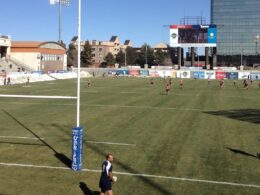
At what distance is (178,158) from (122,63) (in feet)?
586

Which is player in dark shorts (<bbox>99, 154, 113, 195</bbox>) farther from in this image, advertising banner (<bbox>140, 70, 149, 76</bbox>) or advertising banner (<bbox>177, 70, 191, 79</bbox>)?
advertising banner (<bbox>140, 70, 149, 76</bbox>)

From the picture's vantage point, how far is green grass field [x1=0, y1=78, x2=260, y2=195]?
1503 centimetres

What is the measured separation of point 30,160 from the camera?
18.2 m

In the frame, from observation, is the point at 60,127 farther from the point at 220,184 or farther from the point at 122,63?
the point at 122,63

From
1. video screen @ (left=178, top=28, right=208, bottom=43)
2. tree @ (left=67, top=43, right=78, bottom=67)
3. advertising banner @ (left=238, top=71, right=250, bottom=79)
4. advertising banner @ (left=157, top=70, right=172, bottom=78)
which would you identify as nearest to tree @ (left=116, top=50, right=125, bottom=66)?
tree @ (left=67, top=43, right=78, bottom=67)

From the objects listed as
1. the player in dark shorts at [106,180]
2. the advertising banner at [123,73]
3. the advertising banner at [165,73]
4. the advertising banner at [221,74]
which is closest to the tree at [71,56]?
the advertising banner at [123,73]

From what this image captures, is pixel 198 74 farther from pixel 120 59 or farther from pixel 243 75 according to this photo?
pixel 120 59

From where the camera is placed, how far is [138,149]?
67.5 feet

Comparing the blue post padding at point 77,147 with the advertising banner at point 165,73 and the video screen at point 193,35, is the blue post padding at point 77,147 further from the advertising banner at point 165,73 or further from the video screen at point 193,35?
the video screen at point 193,35

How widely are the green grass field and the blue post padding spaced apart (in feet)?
1.16

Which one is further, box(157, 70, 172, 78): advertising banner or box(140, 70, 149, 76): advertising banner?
box(140, 70, 149, 76): advertising banner

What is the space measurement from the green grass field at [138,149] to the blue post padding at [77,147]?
1.16 feet

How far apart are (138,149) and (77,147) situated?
190 inches

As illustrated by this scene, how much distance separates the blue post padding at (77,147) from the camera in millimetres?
16359
